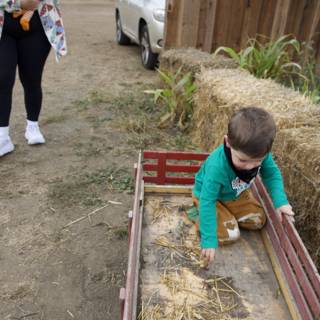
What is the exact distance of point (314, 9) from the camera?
5.89 meters

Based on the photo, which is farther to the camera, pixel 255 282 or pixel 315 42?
pixel 315 42

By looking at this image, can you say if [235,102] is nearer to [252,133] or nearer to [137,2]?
[252,133]

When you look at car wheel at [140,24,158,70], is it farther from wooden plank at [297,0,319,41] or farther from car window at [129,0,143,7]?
wooden plank at [297,0,319,41]

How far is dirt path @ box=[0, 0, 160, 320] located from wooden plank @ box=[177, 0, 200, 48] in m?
1.05

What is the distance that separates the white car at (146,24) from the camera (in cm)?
645

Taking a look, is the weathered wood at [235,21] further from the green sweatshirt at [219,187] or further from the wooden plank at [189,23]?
the green sweatshirt at [219,187]

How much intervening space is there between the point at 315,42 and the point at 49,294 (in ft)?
17.2

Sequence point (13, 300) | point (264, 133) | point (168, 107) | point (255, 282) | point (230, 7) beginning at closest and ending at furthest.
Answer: point (264, 133) < point (255, 282) < point (13, 300) < point (168, 107) < point (230, 7)

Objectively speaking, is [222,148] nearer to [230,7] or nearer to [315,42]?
[230,7]

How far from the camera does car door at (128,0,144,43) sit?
704cm

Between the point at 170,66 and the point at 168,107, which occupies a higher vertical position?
the point at 170,66

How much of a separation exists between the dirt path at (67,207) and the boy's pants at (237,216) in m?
0.76

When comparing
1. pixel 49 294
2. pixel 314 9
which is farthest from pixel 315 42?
pixel 49 294

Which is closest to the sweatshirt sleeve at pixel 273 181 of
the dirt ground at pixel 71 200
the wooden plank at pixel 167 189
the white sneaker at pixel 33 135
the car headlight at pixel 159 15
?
the wooden plank at pixel 167 189
